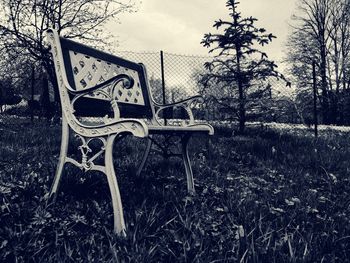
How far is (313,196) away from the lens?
296cm

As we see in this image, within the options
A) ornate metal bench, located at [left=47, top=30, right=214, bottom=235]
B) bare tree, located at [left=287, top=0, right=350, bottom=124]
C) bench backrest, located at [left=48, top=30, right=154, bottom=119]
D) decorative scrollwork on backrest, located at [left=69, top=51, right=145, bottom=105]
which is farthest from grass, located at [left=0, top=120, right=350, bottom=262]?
bare tree, located at [left=287, top=0, right=350, bottom=124]

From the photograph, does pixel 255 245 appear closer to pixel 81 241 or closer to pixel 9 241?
pixel 81 241

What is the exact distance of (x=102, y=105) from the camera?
2.88 m

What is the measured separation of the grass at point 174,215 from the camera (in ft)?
5.90

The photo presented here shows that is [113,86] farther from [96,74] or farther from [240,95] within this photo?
[240,95]

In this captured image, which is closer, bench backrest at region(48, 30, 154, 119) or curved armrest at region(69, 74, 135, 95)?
curved armrest at region(69, 74, 135, 95)

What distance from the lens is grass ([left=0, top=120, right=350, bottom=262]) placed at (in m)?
1.80

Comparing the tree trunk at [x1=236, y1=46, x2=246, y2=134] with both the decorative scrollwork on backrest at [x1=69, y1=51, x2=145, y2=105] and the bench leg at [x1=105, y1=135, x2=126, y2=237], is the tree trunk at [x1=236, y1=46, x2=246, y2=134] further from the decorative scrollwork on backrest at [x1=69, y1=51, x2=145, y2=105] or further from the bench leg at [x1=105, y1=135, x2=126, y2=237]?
the bench leg at [x1=105, y1=135, x2=126, y2=237]

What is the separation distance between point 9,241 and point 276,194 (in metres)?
2.20

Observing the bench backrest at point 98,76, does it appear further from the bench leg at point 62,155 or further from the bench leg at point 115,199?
the bench leg at point 115,199

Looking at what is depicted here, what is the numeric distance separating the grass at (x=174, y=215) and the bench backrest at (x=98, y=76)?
63 cm

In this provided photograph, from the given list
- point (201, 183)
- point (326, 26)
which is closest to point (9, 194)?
point (201, 183)

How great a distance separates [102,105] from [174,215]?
1142 millimetres

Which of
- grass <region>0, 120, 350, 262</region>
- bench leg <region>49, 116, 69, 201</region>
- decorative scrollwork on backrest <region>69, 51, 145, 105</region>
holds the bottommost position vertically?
grass <region>0, 120, 350, 262</region>
